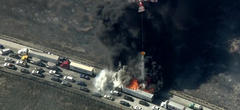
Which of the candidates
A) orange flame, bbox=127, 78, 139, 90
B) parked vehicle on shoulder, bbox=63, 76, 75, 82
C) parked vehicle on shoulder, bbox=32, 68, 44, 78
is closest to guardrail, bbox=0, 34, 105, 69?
parked vehicle on shoulder, bbox=63, 76, 75, 82

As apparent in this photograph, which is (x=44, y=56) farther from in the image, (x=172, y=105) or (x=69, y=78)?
(x=172, y=105)

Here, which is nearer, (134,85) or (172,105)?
(172,105)

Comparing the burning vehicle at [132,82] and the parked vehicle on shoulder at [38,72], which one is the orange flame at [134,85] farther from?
the parked vehicle on shoulder at [38,72]

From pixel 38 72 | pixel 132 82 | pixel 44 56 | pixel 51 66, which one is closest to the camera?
pixel 132 82

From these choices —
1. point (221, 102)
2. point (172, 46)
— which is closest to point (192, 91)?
point (221, 102)

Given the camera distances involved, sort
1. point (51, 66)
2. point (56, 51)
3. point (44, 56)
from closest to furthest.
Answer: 1. point (51, 66)
2. point (44, 56)
3. point (56, 51)

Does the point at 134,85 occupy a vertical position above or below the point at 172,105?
above

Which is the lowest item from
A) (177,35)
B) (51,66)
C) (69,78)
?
(69,78)

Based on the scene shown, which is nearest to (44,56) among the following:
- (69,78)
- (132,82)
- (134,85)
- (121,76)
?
(69,78)
